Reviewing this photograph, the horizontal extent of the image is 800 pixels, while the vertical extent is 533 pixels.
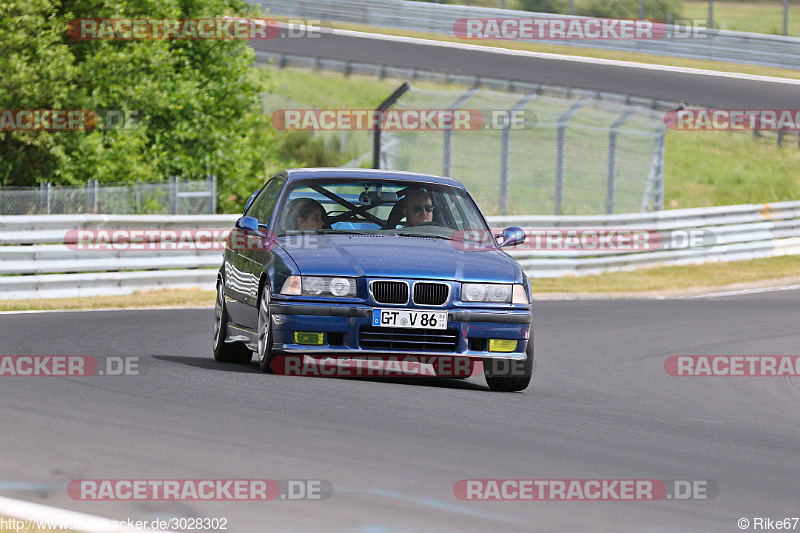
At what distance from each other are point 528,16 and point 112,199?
2743cm

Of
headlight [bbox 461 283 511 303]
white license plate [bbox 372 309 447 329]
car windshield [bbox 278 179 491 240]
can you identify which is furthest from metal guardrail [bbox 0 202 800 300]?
headlight [bbox 461 283 511 303]

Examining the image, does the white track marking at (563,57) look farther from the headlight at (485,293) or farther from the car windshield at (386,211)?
the headlight at (485,293)

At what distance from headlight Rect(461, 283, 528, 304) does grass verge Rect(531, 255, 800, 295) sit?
11904 mm

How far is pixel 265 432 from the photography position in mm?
7129

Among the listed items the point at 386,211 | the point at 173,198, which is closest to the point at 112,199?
the point at 173,198

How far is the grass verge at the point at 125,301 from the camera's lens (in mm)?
16562

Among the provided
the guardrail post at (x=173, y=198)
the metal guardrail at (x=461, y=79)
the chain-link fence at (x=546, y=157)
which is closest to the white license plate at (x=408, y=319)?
the guardrail post at (x=173, y=198)

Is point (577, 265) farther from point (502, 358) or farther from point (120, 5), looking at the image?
point (502, 358)

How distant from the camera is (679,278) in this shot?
942 inches

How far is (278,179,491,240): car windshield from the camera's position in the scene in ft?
34.1

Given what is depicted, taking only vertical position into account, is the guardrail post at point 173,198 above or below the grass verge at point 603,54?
below

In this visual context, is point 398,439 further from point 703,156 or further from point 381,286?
point 703,156

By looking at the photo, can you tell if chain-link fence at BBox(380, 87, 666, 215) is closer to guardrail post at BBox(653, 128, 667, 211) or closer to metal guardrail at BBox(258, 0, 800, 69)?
guardrail post at BBox(653, 128, 667, 211)

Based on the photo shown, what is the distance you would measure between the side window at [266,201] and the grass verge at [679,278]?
406 inches
